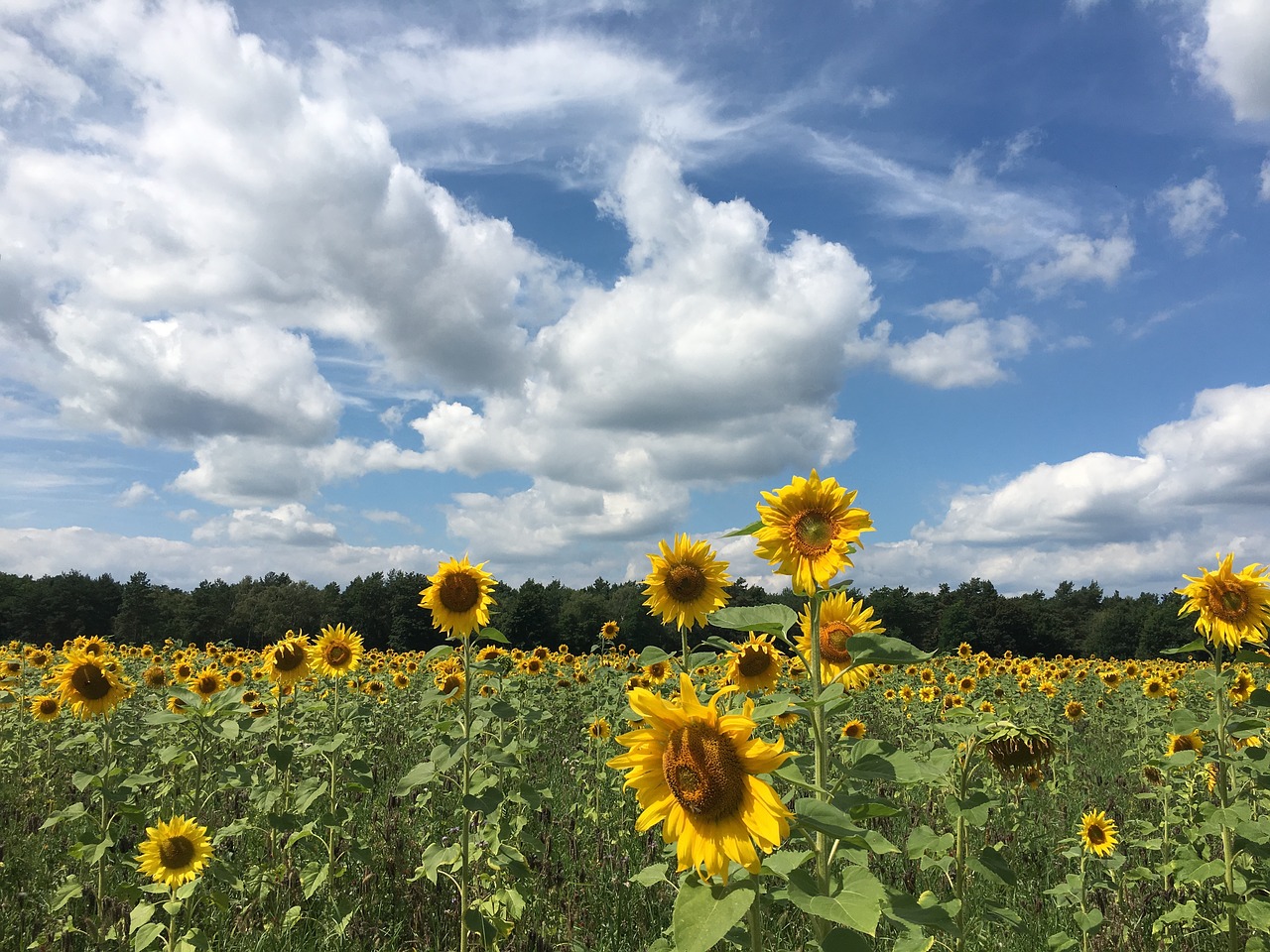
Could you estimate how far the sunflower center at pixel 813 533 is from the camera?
2838 millimetres

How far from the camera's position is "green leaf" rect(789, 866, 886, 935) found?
6.31ft

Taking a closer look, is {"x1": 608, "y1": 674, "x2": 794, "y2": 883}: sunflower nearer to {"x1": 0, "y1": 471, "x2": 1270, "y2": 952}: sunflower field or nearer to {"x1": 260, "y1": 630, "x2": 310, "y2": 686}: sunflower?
{"x1": 0, "y1": 471, "x2": 1270, "y2": 952}: sunflower field

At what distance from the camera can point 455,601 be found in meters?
5.06

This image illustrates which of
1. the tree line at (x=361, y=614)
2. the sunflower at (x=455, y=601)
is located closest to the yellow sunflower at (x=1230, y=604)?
the sunflower at (x=455, y=601)

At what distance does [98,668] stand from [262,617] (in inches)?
2417

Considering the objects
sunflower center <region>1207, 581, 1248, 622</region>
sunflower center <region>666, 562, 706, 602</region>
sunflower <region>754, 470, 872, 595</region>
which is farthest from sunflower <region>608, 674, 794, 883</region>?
sunflower center <region>1207, 581, 1248, 622</region>

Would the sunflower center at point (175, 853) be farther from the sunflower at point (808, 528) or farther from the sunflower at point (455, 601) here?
the sunflower at point (808, 528)

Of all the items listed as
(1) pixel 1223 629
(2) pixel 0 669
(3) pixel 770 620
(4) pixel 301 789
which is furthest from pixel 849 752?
(2) pixel 0 669

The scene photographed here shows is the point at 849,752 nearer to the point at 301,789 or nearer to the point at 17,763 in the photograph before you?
the point at 301,789

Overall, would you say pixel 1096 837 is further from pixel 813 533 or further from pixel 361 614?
pixel 361 614

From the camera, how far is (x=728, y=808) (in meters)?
2.16

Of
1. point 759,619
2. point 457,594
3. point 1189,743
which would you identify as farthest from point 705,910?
point 1189,743

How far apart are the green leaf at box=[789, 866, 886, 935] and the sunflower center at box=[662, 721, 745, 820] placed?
27 centimetres

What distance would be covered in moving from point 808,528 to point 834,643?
0.72 m
